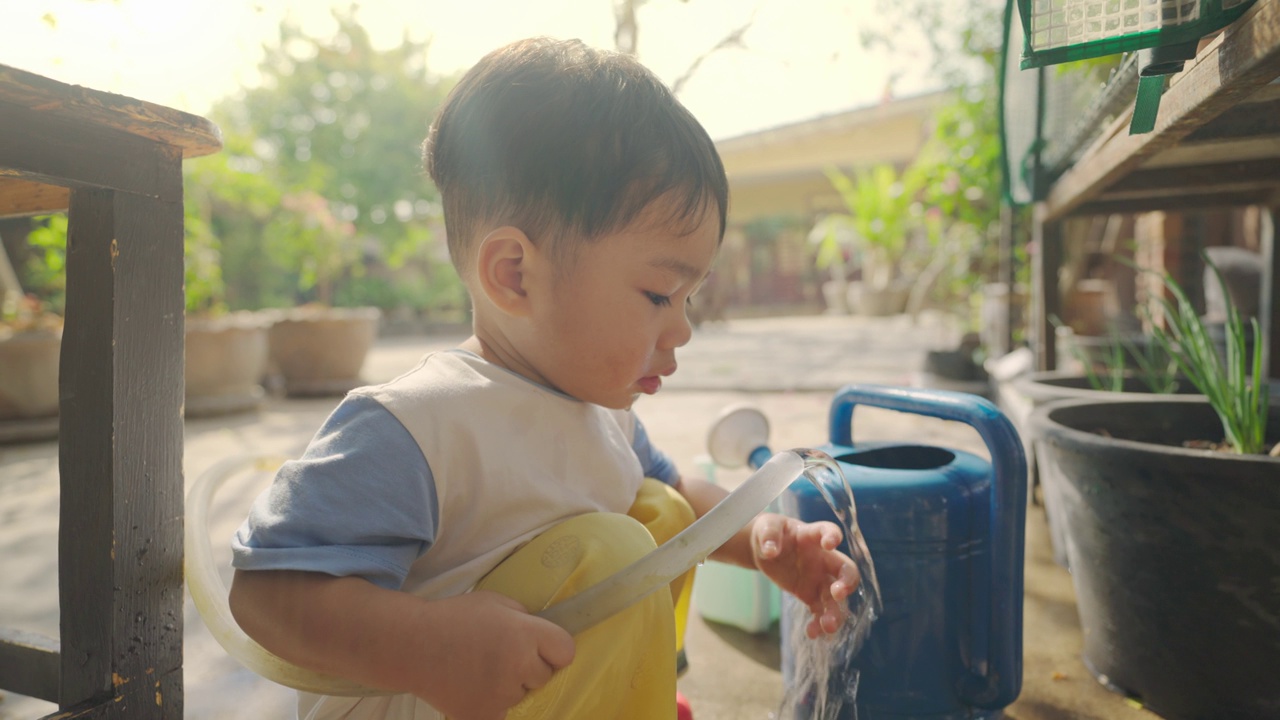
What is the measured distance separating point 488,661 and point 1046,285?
2471 mm

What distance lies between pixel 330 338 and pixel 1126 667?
5.06 m

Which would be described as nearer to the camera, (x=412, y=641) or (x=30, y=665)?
(x=412, y=641)

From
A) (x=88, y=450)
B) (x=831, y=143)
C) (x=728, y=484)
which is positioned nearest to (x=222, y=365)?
(x=728, y=484)

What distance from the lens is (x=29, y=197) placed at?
1129 millimetres

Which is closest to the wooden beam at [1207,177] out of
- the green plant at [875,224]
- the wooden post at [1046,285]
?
the wooden post at [1046,285]

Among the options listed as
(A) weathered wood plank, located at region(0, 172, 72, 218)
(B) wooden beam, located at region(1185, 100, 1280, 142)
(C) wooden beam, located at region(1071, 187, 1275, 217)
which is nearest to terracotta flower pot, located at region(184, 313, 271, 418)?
(A) weathered wood plank, located at region(0, 172, 72, 218)

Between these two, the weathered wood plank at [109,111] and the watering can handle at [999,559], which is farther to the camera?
the watering can handle at [999,559]

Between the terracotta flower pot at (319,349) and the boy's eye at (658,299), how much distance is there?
4709 mm

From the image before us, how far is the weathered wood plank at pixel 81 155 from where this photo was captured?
0.85 metres

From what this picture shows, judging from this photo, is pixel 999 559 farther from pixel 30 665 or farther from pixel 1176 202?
pixel 1176 202

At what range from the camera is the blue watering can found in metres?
1.14

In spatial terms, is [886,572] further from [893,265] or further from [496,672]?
[893,265]

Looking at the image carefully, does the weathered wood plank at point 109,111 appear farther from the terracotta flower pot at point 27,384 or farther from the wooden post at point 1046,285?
the terracotta flower pot at point 27,384

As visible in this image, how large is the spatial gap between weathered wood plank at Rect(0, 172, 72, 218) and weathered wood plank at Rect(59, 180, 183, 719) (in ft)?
0.52
